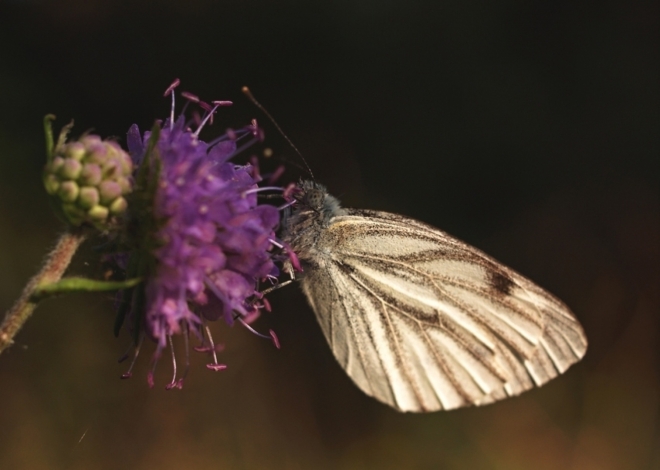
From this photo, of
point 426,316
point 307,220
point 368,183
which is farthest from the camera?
point 368,183

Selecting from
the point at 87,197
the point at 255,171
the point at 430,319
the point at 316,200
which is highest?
the point at 316,200

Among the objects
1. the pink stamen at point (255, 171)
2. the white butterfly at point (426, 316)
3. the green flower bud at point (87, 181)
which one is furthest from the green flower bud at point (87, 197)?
the white butterfly at point (426, 316)

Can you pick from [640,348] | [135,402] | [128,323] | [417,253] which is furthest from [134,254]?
Answer: [640,348]

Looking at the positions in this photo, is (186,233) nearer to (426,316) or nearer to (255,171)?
(255,171)

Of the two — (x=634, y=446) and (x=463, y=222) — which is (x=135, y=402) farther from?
(x=634, y=446)

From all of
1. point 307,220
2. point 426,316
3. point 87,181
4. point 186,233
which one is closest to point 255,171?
point 186,233

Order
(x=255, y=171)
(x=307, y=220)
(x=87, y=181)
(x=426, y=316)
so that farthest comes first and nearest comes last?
1. (x=426, y=316)
2. (x=307, y=220)
3. (x=255, y=171)
4. (x=87, y=181)

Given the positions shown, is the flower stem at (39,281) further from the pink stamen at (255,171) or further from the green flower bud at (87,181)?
the pink stamen at (255,171)
